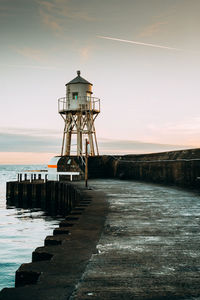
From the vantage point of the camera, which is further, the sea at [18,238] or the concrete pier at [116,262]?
the sea at [18,238]

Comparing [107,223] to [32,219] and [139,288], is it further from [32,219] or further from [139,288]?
[32,219]

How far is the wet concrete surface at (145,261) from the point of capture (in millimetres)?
3035

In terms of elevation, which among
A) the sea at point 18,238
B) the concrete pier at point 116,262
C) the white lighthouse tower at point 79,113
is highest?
the white lighthouse tower at point 79,113

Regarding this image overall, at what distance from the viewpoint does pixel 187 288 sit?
3111 mm

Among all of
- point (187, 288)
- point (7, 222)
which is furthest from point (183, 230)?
point (7, 222)

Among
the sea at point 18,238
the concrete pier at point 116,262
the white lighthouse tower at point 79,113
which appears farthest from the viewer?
the white lighthouse tower at point 79,113

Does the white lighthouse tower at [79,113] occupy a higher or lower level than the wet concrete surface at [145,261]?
higher

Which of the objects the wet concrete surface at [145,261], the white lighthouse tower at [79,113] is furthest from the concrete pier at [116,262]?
the white lighthouse tower at [79,113]

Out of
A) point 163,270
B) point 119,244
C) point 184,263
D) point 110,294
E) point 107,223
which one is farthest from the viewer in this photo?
point 107,223

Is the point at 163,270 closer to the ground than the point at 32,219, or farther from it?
farther from it

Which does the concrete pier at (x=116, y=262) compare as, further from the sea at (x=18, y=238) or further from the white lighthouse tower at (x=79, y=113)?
the white lighthouse tower at (x=79, y=113)

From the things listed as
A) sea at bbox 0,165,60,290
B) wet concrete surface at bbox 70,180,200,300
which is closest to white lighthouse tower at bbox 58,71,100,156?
sea at bbox 0,165,60,290

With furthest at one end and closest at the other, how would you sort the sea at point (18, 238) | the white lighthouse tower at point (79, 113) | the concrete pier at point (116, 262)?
the white lighthouse tower at point (79, 113)
the sea at point (18, 238)
the concrete pier at point (116, 262)

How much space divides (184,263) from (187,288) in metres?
0.83
